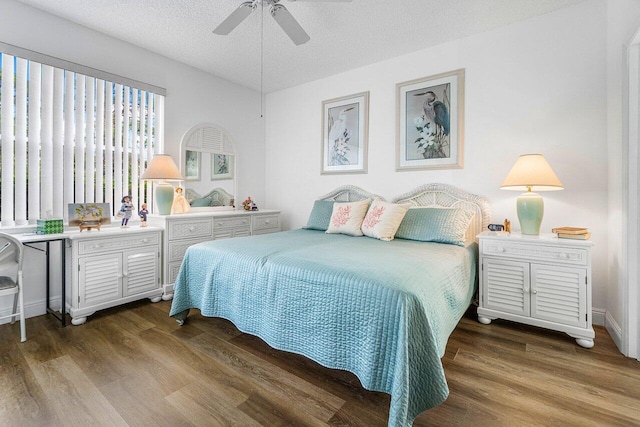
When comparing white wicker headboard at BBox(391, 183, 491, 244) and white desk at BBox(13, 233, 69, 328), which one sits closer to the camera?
white desk at BBox(13, 233, 69, 328)

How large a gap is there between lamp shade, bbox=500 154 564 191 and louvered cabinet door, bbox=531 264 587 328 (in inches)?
24.7

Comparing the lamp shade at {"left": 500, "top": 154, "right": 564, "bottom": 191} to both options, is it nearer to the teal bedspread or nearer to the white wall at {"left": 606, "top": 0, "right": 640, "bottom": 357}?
the white wall at {"left": 606, "top": 0, "right": 640, "bottom": 357}

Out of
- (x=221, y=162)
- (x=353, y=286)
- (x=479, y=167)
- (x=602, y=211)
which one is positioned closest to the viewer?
(x=353, y=286)

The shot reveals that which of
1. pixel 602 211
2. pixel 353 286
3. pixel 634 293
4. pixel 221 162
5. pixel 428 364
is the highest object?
pixel 221 162

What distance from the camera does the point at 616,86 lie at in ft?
7.59

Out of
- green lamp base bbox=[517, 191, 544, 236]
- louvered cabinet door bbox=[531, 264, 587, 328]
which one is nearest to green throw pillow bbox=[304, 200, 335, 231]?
green lamp base bbox=[517, 191, 544, 236]

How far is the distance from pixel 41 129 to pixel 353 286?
3.03m

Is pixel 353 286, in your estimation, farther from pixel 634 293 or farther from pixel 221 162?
pixel 221 162

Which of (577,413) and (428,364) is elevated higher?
(428,364)

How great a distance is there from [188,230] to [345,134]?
222cm

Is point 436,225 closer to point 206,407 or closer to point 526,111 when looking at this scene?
point 526,111

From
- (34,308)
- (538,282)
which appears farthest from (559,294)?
(34,308)

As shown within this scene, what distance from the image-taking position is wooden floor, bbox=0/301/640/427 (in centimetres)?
146

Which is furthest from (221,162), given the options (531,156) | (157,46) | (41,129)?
A: (531,156)
